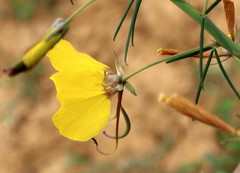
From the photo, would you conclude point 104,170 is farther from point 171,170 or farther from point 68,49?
point 68,49

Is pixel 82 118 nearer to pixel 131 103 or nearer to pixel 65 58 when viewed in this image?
Result: pixel 65 58

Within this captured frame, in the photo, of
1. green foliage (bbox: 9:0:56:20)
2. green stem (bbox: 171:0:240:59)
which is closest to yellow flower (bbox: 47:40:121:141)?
green stem (bbox: 171:0:240:59)

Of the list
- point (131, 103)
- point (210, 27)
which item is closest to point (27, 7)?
point (131, 103)

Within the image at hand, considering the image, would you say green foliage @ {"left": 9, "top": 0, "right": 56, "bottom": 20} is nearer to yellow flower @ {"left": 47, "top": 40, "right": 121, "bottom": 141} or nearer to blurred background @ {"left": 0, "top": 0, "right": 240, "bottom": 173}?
blurred background @ {"left": 0, "top": 0, "right": 240, "bottom": 173}

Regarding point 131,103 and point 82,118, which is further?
point 131,103

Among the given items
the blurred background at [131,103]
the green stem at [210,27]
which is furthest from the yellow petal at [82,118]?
the blurred background at [131,103]

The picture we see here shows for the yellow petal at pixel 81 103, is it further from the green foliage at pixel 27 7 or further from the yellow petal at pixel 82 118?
the green foliage at pixel 27 7
